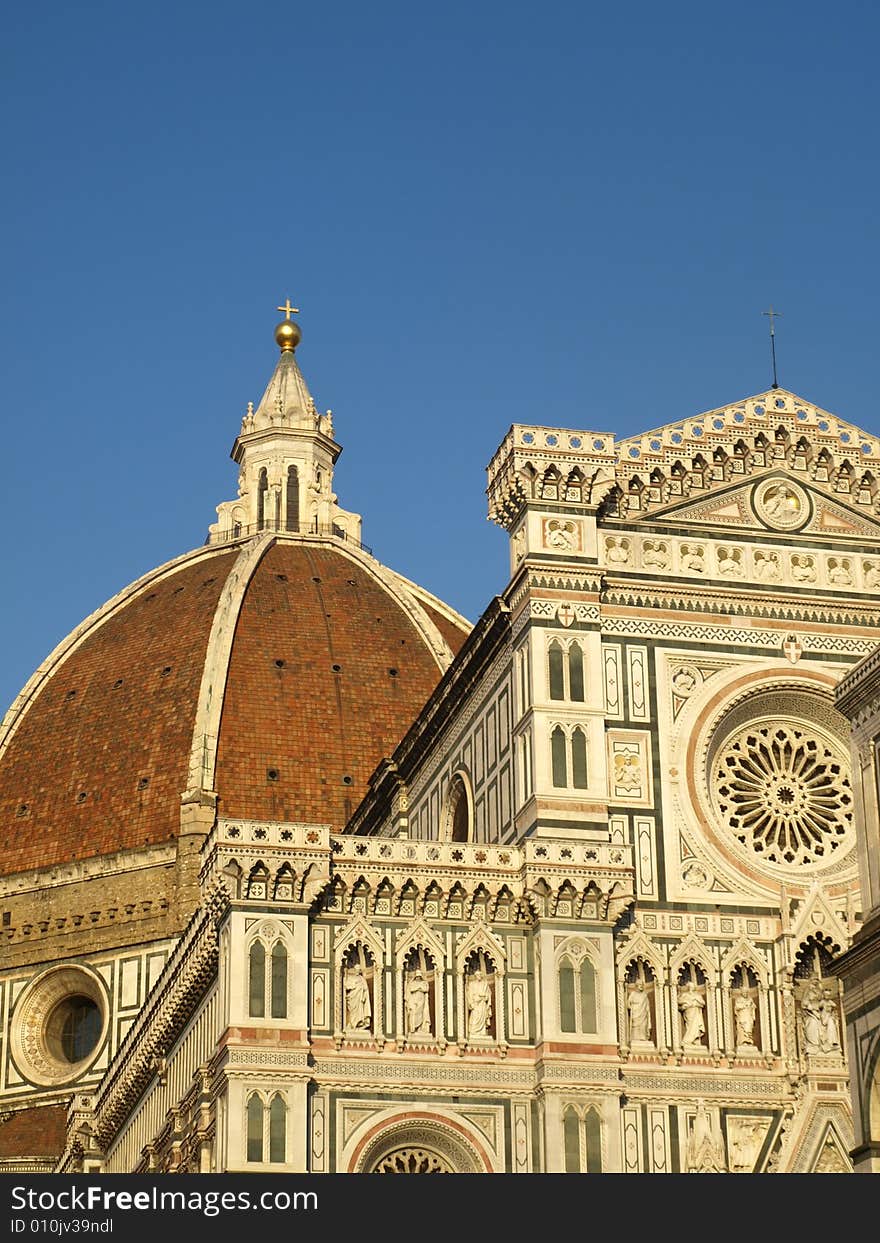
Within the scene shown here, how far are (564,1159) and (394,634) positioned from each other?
40.4 m

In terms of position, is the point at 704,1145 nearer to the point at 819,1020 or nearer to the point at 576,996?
the point at 819,1020

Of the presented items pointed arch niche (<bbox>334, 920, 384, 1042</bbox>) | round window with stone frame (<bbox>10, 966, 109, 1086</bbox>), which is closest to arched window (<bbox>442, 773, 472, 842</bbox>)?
pointed arch niche (<bbox>334, 920, 384, 1042</bbox>)

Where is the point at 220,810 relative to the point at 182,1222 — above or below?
above

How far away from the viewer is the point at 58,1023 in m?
68.0

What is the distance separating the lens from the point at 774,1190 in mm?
21250

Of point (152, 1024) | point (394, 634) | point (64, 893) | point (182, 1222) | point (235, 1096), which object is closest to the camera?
point (182, 1222)

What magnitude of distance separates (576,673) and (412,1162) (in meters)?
8.17

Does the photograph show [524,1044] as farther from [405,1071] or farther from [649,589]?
[649,589]

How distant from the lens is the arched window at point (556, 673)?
129 feet

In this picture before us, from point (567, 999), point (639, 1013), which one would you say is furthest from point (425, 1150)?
point (639, 1013)

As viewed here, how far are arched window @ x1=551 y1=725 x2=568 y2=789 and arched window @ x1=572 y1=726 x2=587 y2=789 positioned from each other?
0.15m

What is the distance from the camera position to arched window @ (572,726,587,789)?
128ft

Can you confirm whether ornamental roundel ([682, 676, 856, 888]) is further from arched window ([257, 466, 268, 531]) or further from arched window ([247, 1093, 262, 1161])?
arched window ([257, 466, 268, 531])

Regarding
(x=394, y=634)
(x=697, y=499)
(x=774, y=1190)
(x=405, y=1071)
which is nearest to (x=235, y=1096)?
(x=405, y=1071)
